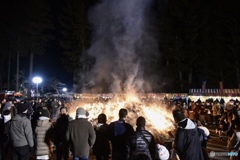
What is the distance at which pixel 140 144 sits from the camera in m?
4.69

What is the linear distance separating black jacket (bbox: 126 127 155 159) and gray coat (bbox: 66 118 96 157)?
89 centimetres

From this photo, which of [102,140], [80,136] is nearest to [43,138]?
[80,136]

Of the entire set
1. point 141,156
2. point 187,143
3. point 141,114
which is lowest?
point 141,156

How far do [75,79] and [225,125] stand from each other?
3339 cm

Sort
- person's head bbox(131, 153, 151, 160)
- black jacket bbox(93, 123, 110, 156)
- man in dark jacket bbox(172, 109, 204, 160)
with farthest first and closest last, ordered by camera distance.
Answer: black jacket bbox(93, 123, 110, 156), person's head bbox(131, 153, 151, 160), man in dark jacket bbox(172, 109, 204, 160)

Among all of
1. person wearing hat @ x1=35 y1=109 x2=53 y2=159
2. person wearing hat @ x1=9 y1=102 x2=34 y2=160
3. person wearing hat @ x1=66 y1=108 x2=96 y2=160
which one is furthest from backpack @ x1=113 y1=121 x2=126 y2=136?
person wearing hat @ x1=9 y1=102 x2=34 y2=160

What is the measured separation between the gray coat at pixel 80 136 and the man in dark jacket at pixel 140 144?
89 cm

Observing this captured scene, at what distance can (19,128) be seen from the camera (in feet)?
18.1

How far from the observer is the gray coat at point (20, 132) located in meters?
5.52

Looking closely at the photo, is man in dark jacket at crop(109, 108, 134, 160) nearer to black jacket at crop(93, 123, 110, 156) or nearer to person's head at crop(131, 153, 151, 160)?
black jacket at crop(93, 123, 110, 156)

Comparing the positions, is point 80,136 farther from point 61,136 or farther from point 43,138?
point 61,136

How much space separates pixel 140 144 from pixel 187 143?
754 millimetres

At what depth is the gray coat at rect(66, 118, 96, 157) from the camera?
5.29 m

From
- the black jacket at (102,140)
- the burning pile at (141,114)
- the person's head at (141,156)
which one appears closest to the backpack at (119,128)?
the black jacket at (102,140)
